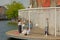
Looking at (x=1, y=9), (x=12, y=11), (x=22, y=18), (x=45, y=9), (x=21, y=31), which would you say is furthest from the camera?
(x=1, y=9)

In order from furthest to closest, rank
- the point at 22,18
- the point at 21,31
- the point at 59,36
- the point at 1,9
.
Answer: the point at 1,9
the point at 22,18
the point at 21,31
the point at 59,36

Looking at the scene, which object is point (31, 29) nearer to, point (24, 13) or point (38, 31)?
point (38, 31)

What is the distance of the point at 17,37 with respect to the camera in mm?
20312

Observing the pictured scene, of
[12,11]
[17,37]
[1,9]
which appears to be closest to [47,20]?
[17,37]

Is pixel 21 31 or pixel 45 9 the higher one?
pixel 45 9

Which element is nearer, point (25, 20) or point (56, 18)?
point (56, 18)

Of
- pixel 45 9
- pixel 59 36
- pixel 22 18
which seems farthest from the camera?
pixel 22 18

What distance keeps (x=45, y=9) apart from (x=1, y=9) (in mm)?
114029

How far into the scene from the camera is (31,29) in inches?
853

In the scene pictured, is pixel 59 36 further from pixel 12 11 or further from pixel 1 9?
pixel 1 9

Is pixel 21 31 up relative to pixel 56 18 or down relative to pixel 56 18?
down

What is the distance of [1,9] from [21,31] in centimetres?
11228

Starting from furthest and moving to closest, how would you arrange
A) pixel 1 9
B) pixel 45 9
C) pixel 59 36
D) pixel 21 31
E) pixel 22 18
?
pixel 1 9, pixel 22 18, pixel 21 31, pixel 45 9, pixel 59 36

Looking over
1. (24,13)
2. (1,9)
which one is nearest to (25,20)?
(24,13)
